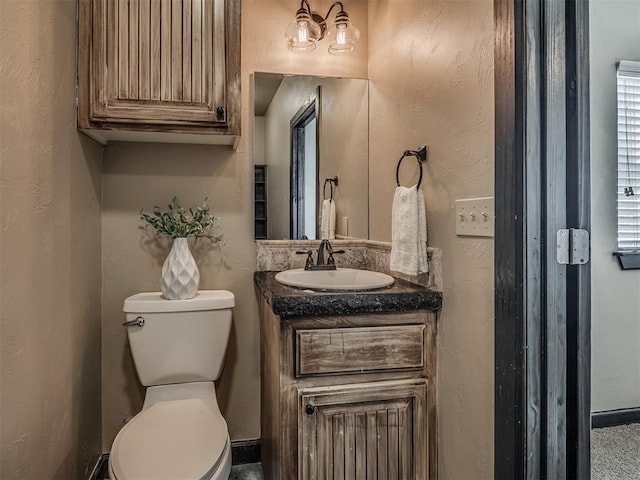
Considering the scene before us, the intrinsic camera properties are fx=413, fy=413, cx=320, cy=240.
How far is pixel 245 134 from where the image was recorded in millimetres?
1964

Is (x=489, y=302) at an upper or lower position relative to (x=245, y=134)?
lower

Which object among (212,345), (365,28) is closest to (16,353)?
(212,345)

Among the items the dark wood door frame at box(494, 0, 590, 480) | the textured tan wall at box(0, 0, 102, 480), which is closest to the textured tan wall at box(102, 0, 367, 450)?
the textured tan wall at box(0, 0, 102, 480)

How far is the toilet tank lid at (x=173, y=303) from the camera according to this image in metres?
1.65

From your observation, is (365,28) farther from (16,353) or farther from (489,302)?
(16,353)

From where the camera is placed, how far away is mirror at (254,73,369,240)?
197 cm

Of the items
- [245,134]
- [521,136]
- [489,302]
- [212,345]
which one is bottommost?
[212,345]

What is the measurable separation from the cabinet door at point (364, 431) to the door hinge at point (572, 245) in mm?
617

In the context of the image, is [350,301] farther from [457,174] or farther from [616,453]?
[616,453]

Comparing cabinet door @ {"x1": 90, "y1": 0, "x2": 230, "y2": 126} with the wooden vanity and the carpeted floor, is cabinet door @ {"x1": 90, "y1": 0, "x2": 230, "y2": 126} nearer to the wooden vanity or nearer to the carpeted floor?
the wooden vanity

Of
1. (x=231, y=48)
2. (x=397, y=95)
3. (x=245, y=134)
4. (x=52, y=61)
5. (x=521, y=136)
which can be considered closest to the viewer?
(x=521, y=136)

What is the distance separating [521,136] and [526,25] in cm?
27

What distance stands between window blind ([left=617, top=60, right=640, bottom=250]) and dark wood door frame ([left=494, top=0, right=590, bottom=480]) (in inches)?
43.5

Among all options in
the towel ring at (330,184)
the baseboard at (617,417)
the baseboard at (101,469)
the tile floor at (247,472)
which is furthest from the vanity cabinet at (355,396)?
the baseboard at (617,417)
